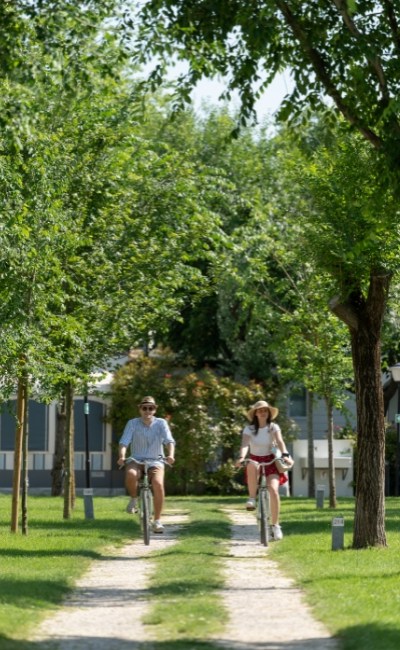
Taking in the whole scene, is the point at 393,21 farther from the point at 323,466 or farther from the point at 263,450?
the point at 323,466

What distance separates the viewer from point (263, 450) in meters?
19.9

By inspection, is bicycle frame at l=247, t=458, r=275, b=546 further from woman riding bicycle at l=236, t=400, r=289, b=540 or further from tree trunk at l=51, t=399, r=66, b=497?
tree trunk at l=51, t=399, r=66, b=497

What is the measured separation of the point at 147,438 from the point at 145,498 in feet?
3.07

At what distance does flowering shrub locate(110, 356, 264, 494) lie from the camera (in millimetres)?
43656

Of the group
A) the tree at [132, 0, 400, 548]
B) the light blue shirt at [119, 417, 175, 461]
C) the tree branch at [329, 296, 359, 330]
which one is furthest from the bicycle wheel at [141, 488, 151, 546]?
the tree at [132, 0, 400, 548]

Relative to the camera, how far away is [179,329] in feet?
160

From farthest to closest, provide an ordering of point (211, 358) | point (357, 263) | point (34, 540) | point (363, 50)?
point (211, 358)
point (34, 540)
point (357, 263)
point (363, 50)

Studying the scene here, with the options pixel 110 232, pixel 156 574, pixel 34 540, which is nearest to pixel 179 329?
pixel 110 232

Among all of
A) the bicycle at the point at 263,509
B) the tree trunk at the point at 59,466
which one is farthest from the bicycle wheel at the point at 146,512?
the tree trunk at the point at 59,466

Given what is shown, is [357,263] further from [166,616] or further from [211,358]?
[211,358]

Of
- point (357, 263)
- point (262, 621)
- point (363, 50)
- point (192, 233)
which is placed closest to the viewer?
point (262, 621)

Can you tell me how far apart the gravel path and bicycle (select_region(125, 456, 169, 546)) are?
1.12m

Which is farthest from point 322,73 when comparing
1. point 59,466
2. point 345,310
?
point 59,466

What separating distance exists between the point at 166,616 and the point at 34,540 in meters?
8.77
